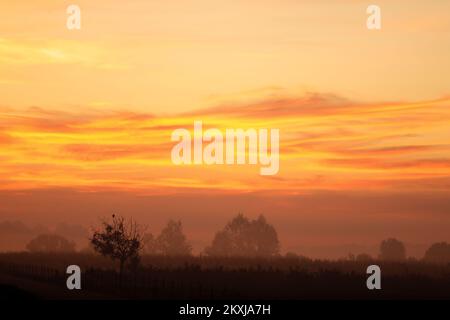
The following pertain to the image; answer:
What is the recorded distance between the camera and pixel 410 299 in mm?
61719

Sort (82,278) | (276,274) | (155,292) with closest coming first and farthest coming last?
(155,292) → (82,278) → (276,274)
